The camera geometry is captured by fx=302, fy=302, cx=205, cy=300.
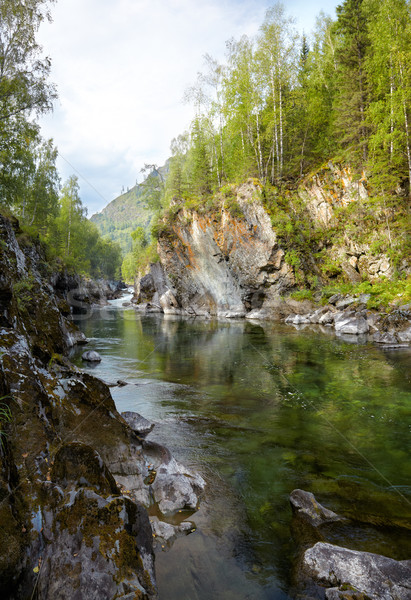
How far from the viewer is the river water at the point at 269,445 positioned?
3855mm

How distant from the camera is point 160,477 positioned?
5176 mm

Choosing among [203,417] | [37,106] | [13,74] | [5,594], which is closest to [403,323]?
[203,417]

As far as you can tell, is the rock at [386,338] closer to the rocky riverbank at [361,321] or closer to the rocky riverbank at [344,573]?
the rocky riverbank at [361,321]

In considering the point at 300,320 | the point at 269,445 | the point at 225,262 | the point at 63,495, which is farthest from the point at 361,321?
the point at 63,495

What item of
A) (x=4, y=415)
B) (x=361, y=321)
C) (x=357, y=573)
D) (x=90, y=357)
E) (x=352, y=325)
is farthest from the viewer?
(x=352, y=325)

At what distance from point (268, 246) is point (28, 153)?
23.8 m

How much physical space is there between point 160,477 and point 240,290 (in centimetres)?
3093

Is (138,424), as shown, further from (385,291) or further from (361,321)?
(385,291)

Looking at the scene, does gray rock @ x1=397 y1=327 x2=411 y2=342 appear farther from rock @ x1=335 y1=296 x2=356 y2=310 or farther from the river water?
rock @ x1=335 y1=296 x2=356 y2=310

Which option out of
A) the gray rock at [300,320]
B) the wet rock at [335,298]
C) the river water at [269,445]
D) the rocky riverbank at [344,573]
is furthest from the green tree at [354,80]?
the rocky riverbank at [344,573]

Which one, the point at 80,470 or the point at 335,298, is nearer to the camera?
the point at 80,470

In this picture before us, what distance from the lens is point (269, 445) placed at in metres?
6.83

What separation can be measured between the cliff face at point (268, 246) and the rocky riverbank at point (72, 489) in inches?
914

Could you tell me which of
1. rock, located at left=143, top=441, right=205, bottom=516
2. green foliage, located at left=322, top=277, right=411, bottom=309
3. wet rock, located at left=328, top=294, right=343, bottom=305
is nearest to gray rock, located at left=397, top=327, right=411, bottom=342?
green foliage, located at left=322, top=277, right=411, bottom=309
